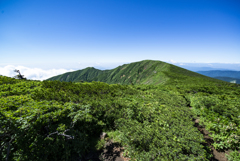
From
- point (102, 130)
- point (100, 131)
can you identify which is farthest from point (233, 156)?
point (100, 131)

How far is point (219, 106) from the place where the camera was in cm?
880

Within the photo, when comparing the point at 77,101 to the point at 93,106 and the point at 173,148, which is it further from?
the point at 173,148

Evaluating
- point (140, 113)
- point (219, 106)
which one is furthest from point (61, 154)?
point (219, 106)

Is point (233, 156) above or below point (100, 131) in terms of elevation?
below

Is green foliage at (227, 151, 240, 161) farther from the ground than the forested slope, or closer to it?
closer to it

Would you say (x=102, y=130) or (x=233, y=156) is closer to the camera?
(x=233, y=156)

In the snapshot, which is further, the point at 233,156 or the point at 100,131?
the point at 100,131

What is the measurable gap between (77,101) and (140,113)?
A: 6.78 meters

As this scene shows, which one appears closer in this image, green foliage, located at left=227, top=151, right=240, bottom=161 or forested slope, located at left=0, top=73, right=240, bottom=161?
forested slope, located at left=0, top=73, right=240, bottom=161

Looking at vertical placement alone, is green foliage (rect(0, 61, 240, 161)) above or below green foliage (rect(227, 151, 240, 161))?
above

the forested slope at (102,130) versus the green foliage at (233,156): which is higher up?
the forested slope at (102,130)

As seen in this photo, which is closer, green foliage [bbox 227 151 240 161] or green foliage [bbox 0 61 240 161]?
green foliage [bbox 0 61 240 161]

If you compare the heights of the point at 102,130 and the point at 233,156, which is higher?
the point at 102,130

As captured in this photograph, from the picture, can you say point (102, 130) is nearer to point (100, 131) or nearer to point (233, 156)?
point (100, 131)
